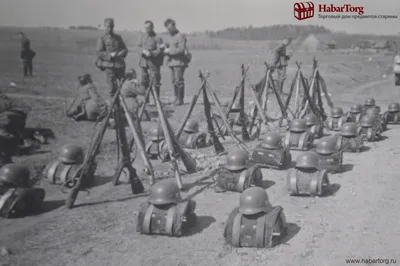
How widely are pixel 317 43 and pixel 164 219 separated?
A: 6340 cm

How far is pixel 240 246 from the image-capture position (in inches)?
275

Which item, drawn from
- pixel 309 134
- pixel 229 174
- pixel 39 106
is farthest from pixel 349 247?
pixel 39 106

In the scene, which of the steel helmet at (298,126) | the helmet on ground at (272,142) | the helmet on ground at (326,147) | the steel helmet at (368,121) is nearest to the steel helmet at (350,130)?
the steel helmet at (298,126)

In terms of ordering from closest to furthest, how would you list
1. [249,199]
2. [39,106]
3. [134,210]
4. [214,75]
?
1. [249,199]
2. [134,210]
3. [39,106]
4. [214,75]

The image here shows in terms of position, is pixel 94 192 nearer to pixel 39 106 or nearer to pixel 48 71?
pixel 39 106

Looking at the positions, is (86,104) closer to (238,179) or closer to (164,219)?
(238,179)

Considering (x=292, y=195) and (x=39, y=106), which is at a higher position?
(x=39, y=106)

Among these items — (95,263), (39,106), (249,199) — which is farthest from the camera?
(39,106)

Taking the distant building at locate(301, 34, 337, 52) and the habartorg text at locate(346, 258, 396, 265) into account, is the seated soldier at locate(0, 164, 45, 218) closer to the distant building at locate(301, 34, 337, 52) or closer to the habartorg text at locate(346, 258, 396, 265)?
the habartorg text at locate(346, 258, 396, 265)

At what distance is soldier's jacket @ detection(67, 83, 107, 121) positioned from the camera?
1480 centimetres

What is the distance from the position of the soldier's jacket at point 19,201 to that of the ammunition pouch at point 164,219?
2.46m

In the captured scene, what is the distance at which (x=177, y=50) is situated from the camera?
55.6 feet

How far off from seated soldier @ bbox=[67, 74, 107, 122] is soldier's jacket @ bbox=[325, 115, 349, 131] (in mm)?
7959

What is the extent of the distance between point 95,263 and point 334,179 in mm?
6028
